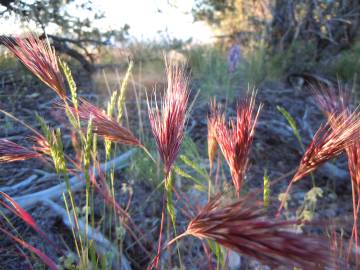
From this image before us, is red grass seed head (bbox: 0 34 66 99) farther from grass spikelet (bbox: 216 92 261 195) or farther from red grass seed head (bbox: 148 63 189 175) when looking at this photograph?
grass spikelet (bbox: 216 92 261 195)

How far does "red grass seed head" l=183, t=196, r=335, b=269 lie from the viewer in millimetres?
457

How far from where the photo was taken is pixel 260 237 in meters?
0.48

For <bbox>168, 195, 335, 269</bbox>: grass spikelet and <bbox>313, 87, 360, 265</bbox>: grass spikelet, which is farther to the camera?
<bbox>313, 87, 360, 265</bbox>: grass spikelet

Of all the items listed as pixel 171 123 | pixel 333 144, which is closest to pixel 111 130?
pixel 171 123

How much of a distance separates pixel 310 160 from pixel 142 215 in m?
1.33

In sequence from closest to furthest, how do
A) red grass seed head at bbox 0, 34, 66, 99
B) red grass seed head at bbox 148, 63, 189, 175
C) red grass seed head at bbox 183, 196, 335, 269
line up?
red grass seed head at bbox 183, 196, 335, 269 → red grass seed head at bbox 148, 63, 189, 175 → red grass seed head at bbox 0, 34, 66, 99

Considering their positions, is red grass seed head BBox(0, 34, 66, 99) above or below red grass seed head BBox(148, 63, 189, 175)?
above

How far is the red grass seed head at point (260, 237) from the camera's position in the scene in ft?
1.50

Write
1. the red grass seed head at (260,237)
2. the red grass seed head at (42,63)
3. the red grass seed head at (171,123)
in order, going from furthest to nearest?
the red grass seed head at (42,63)
the red grass seed head at (171,123)
the red grass seed head at (260,237)

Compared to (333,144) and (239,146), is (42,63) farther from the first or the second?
(333,144)

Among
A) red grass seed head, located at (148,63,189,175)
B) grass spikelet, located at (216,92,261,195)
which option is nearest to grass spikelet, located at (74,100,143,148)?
red grass seed head, located at (148,63,189,175)

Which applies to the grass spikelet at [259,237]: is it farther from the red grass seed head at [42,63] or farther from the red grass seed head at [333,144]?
the red grass seed head at [42,63]

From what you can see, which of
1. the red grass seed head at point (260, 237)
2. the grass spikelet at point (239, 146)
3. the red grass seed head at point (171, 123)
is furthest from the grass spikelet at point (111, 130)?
the red grass seed head at point (260, 237)

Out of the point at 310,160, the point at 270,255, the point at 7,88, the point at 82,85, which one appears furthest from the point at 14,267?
the point at 82,85
